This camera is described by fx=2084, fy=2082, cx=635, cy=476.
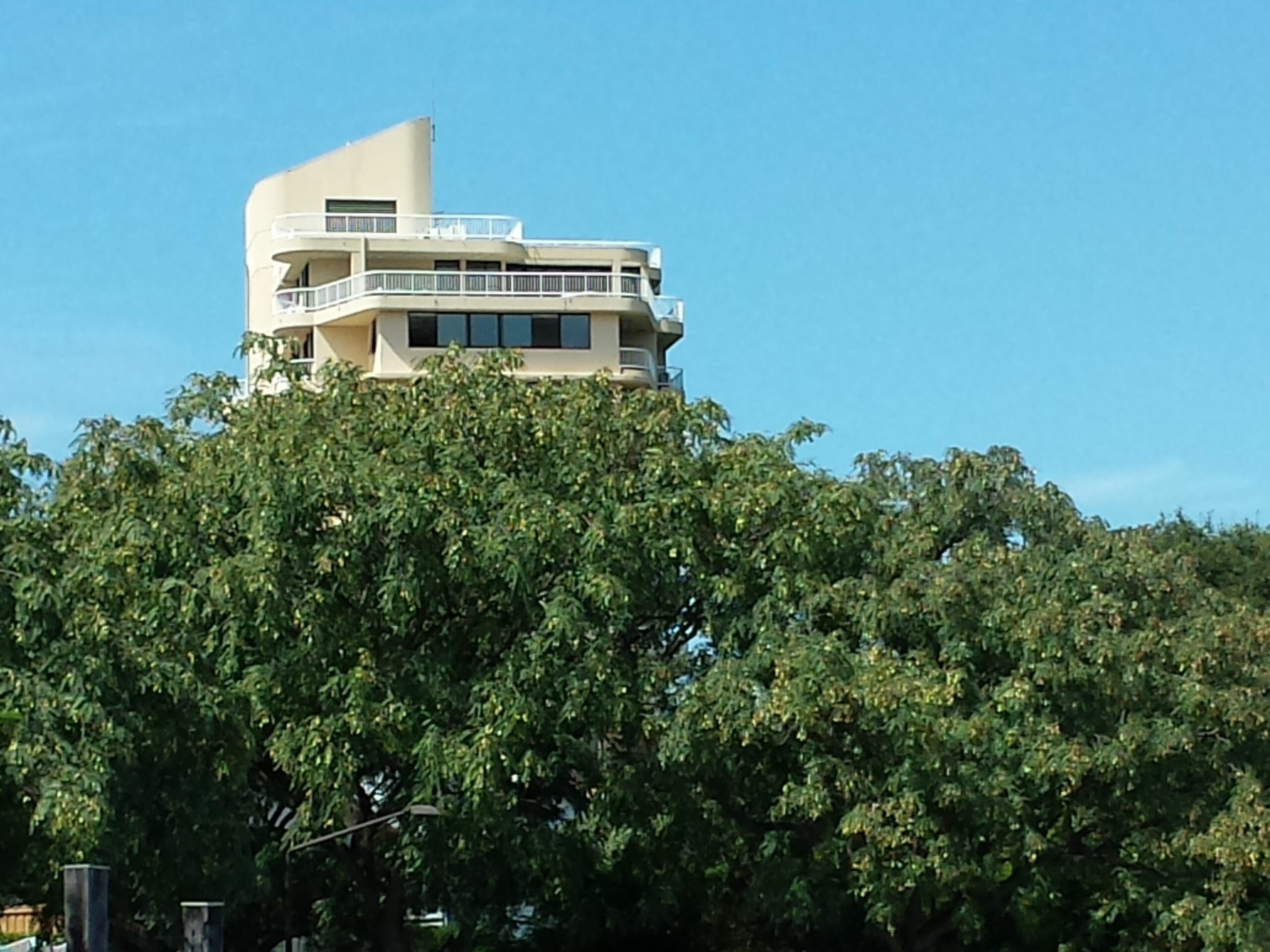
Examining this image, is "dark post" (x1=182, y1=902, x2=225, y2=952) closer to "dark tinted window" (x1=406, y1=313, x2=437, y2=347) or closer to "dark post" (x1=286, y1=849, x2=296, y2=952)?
"dark post" (x1=286, y1=849, x2=296, y2=952)

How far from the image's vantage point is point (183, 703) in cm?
2436

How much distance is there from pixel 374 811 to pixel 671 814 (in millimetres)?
4239

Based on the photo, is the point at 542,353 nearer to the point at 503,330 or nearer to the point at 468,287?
the point at 503,330

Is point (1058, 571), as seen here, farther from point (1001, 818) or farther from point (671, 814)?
point (671, 814)

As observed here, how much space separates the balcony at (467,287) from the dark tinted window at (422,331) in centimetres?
81

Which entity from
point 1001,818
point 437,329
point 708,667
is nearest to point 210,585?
point 708,667

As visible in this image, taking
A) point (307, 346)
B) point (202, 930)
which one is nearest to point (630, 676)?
point (202, 930)

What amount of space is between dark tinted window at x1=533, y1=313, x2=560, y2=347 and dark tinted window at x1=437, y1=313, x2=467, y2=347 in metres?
2.18

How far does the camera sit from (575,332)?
203 ft

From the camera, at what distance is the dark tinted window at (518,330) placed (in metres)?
61.1

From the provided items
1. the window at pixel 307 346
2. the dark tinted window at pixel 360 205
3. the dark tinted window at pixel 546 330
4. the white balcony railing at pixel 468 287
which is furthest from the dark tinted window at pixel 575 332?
the window at pixel 307 346

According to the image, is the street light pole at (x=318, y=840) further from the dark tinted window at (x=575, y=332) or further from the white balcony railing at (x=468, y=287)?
the dark tinted window at (x=575, y=332)

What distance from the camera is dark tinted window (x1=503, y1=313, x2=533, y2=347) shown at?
200ft

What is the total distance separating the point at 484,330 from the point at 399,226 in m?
5.35
